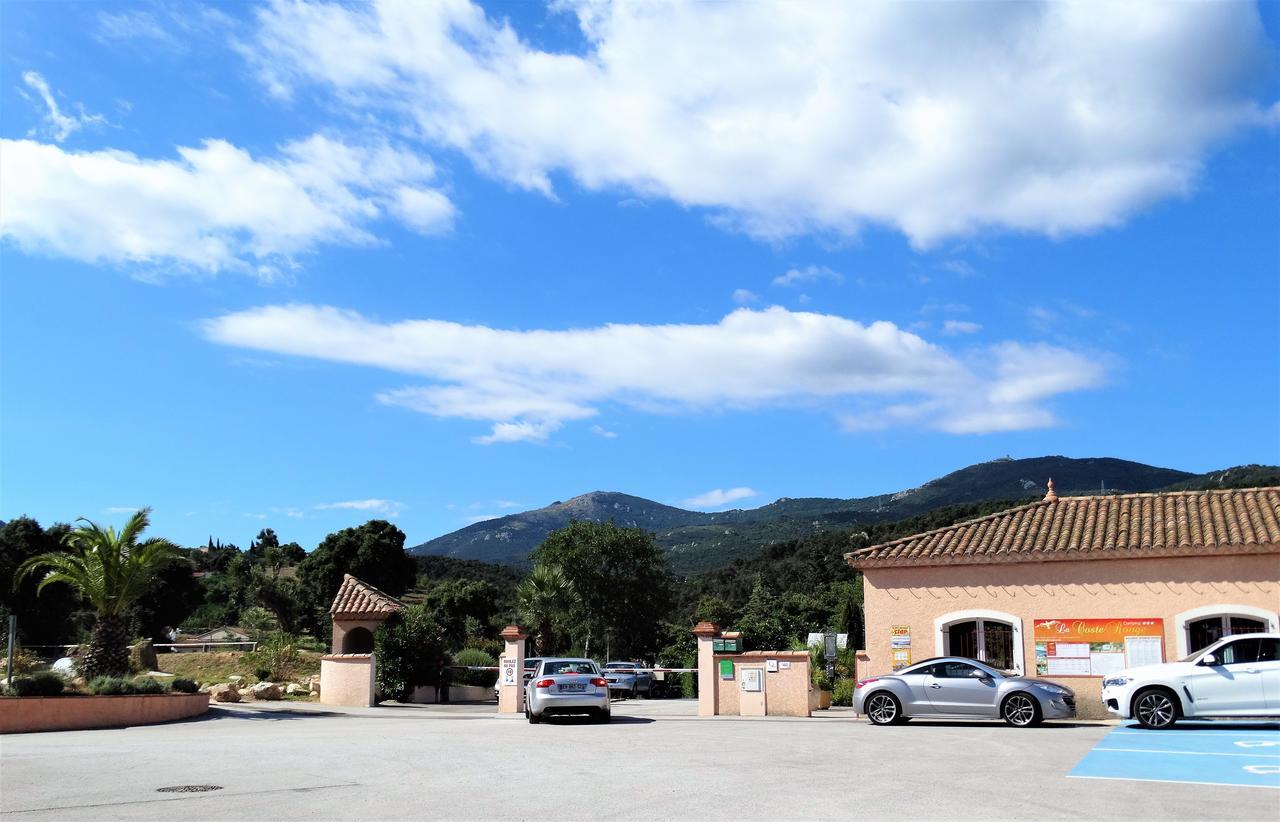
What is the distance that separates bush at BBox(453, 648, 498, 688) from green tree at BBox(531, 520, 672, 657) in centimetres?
2124

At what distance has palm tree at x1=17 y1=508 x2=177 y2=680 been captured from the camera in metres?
24.2

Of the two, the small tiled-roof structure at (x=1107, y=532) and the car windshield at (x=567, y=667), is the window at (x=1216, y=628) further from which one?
the car windshield at (x=567, y=667)

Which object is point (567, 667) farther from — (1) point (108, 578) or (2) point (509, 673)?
(1) point (108, 578)

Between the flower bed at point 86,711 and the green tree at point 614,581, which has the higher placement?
the green tree at point 614,581

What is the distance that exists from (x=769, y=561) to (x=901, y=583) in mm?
84778

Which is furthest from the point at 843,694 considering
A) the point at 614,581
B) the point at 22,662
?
the point at 614,581

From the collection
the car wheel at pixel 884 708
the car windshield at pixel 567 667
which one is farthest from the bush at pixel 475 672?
the car wheel at pixel 884 708

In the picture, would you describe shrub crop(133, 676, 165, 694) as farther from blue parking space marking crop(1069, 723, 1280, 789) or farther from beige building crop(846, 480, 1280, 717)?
blue parking space marking crop(1069, 723, 1280, 789)

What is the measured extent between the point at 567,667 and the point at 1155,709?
1085 cm

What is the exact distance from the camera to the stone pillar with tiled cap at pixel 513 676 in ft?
85.1

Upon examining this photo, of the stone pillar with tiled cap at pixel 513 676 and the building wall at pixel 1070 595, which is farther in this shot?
the stone pillar with tiled cap at pixel 513 676

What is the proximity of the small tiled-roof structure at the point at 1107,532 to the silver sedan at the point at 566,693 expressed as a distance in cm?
753

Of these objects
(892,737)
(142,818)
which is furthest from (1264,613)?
(142,818)

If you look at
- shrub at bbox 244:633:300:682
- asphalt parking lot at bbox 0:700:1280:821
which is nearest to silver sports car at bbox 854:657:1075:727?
asphalt parking lot at bbox 0:700:1280:821
